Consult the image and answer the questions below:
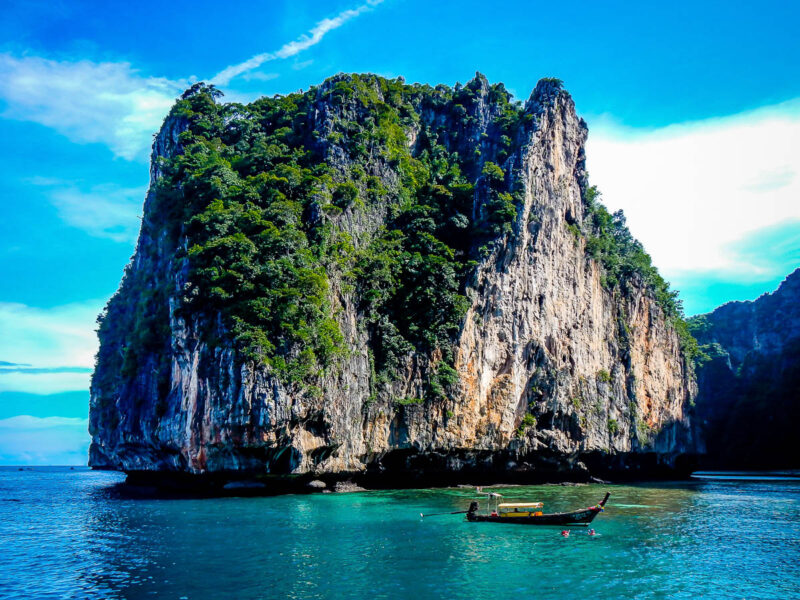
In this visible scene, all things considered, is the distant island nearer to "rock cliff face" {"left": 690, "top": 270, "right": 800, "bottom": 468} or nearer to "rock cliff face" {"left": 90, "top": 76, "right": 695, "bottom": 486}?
"rock cliff face" {"left": 90, "top": 76, "right": 695, "bottom": 486}

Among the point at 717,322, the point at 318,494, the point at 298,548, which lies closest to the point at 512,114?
the point at 318,494

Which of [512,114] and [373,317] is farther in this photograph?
[512,114]

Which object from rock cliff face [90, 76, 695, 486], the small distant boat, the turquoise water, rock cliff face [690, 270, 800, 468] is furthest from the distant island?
rock cliff face [690, 270, 800, 468]

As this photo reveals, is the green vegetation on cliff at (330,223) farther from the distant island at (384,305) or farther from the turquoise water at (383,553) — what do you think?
the turquoise water at (383,553)

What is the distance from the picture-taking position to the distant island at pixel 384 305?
35.8 metres

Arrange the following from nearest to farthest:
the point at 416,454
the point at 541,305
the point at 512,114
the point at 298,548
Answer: the point at 298,548 < the point at 416,454 < the point at 541,305 < the point at 512,114

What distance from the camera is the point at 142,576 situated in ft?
58.1

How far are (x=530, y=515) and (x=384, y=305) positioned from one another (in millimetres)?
20626

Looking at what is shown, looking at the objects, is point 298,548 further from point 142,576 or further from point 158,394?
point 158,394

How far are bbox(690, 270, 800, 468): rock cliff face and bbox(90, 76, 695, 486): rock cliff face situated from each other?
692 inches

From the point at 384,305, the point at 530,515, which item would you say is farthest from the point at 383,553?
the point at 384,305

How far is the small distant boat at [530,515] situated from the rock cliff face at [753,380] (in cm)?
5376

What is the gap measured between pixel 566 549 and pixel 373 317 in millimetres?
23445

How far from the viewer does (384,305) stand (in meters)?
43.4
